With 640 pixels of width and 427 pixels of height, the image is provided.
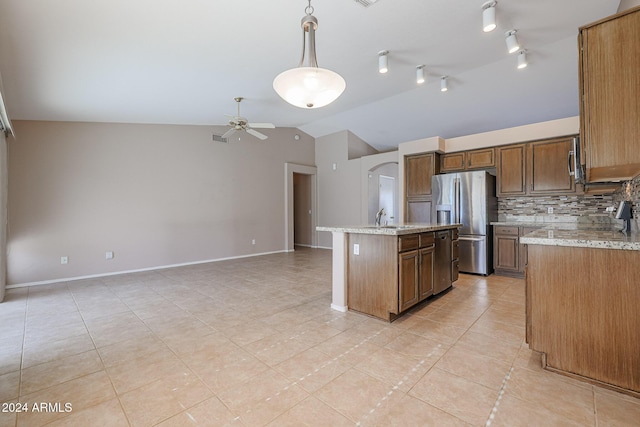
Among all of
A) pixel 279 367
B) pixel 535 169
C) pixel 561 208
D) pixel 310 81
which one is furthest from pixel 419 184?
pixel 279 367

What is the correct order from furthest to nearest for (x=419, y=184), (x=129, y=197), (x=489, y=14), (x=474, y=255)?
(x=419, y=184) < (x=129, y=197) < (x=474, y=255) < (x=489, y=14)

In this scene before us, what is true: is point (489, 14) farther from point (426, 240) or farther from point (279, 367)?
point (279, 367)

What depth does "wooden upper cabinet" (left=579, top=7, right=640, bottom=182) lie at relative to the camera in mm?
1601

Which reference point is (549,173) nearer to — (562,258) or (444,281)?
(444,281)

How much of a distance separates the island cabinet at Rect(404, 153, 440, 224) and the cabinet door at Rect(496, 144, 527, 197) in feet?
3.47

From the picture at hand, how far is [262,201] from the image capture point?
7.09 m

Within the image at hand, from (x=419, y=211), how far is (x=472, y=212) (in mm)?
1048

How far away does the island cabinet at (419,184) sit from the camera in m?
5.43

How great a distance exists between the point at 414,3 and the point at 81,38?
10.2 ft

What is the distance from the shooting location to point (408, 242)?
111 inches

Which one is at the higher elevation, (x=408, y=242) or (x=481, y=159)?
(x=481, y=159)

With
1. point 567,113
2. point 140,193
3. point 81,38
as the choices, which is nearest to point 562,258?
point 81,38

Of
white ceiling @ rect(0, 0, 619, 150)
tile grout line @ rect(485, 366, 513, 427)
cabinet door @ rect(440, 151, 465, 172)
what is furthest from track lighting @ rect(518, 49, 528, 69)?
tile grout line @ rect(485, 366, 513, 427)

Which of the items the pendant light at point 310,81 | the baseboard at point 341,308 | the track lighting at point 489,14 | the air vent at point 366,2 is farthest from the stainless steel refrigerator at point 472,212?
the pendant light at point 310,81
